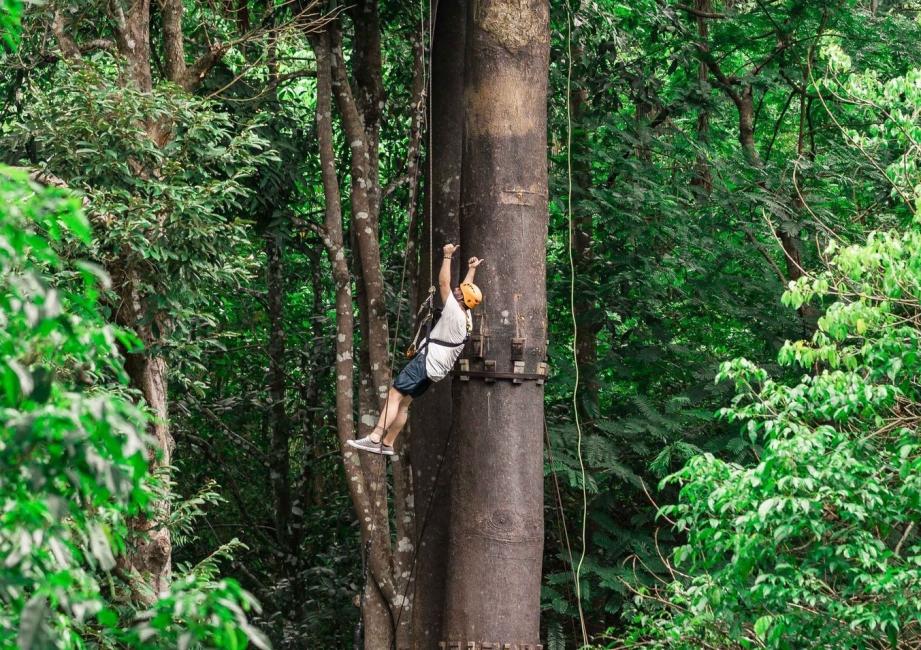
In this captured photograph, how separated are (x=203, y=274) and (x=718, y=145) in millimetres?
7474

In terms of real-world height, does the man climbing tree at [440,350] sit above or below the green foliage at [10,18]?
below

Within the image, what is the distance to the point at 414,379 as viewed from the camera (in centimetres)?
814

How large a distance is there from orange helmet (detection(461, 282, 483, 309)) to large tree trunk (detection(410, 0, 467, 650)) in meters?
1.43

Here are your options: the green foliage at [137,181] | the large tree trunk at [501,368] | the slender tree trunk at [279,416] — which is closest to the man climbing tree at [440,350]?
the large tree trunk at [501,368]

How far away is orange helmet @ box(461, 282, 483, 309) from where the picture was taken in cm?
771

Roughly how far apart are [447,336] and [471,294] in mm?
315

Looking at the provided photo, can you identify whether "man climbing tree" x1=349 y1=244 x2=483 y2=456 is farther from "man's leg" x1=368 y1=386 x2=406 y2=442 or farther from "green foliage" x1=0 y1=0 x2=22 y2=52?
"green foliage" x1=0 y1=0 x2=22 y2=52

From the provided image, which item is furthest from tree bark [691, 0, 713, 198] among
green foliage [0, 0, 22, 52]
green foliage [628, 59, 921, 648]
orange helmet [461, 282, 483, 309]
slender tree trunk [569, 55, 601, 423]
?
green foliage [0, 0, 22, 52]

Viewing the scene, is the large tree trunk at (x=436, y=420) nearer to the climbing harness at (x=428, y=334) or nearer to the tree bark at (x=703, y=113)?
the climbing harness at (x=428, y=334)

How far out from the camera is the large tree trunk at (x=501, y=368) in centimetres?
804

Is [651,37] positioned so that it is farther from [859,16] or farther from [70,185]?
[70,185]

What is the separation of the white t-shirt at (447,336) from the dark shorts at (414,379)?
0.08 m

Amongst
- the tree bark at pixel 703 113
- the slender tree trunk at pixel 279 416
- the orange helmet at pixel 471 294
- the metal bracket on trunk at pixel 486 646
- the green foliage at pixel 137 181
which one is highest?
the tree bark at pixel 703 113

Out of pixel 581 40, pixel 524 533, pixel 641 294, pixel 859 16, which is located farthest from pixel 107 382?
pixel 859 16
